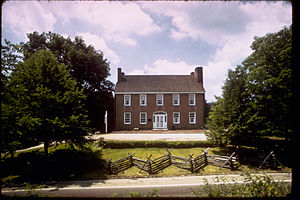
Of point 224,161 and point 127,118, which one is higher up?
point 127,118

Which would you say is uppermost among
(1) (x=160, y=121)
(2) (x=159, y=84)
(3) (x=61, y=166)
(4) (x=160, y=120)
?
(2) (x=159, y=84)

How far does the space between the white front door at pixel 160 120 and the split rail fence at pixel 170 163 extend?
1193cm

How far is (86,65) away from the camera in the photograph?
21828 millimetres

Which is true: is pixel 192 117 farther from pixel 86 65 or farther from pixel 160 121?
pixel 86 65

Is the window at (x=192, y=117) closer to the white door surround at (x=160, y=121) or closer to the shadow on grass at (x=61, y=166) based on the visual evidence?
the white door surround at (x=160, y=121)

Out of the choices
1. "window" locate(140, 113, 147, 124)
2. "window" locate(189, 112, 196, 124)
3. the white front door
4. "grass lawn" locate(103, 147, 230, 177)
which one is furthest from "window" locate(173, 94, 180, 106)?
"grass lawn" locate(103, 147, 230, 177)

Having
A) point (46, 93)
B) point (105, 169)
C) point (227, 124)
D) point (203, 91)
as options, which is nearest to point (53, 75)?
point (46, 93)

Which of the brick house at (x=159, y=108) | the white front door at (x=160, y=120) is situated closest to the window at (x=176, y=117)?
the brick house at (x=159, y=108)

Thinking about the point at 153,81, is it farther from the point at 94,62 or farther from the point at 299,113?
the point at 299,113

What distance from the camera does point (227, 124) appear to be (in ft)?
38.1

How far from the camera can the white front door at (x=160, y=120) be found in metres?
24.1

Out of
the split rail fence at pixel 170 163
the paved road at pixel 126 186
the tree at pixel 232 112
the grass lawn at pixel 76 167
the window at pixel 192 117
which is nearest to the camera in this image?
the paved road at pixel 126 186

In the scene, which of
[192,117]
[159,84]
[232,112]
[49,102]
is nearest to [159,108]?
[159,84]

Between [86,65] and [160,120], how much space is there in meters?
16.2
